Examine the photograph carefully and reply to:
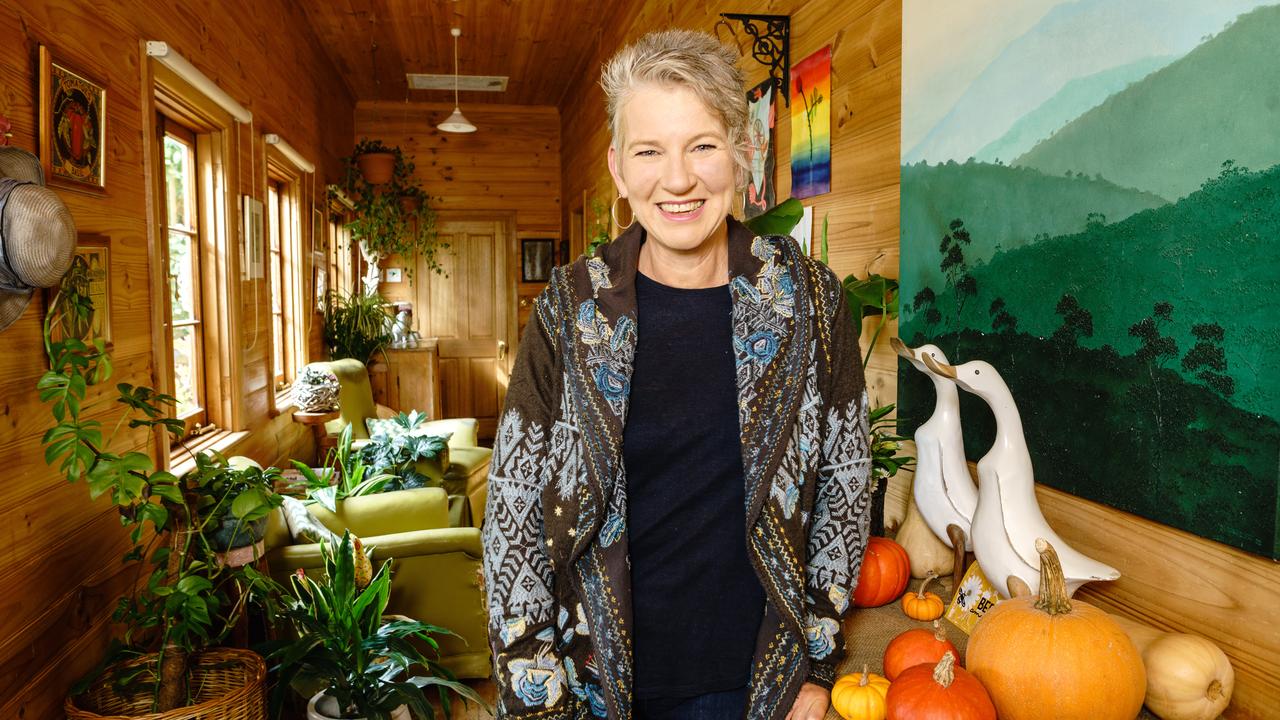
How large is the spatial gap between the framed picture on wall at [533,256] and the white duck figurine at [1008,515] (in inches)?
278

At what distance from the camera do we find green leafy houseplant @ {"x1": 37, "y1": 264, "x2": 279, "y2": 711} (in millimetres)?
1725

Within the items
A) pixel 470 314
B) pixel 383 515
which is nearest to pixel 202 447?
pixel 383 515

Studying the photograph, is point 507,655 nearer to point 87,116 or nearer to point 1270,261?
point 1270,261

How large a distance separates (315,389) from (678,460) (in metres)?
3.65

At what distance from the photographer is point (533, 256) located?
8000mm

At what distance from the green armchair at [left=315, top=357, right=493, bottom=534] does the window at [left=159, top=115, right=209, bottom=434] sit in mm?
997

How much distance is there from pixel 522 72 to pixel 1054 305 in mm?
6171

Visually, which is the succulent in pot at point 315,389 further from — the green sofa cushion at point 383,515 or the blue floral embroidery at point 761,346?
the blue floral embroidery at point 761,346

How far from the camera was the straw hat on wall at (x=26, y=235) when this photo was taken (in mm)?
1459

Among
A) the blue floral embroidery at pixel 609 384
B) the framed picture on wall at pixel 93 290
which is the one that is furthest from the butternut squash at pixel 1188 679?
the framed picture on wall at pixel 93 290

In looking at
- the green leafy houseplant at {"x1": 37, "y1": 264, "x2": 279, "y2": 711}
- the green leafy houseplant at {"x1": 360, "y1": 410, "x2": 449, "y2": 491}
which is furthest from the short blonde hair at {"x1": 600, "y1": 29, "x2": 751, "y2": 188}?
the green leafy houseplant at {"x1": 360, "y1": 410, "x2": 449, "y2": 491}

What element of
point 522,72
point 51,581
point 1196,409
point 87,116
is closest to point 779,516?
point 1196,409

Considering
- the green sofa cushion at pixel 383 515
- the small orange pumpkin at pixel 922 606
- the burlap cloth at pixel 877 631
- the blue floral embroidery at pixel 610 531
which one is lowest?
the green sofa cushion at pixel 383 515

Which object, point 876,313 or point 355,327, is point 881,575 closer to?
point 876,313
